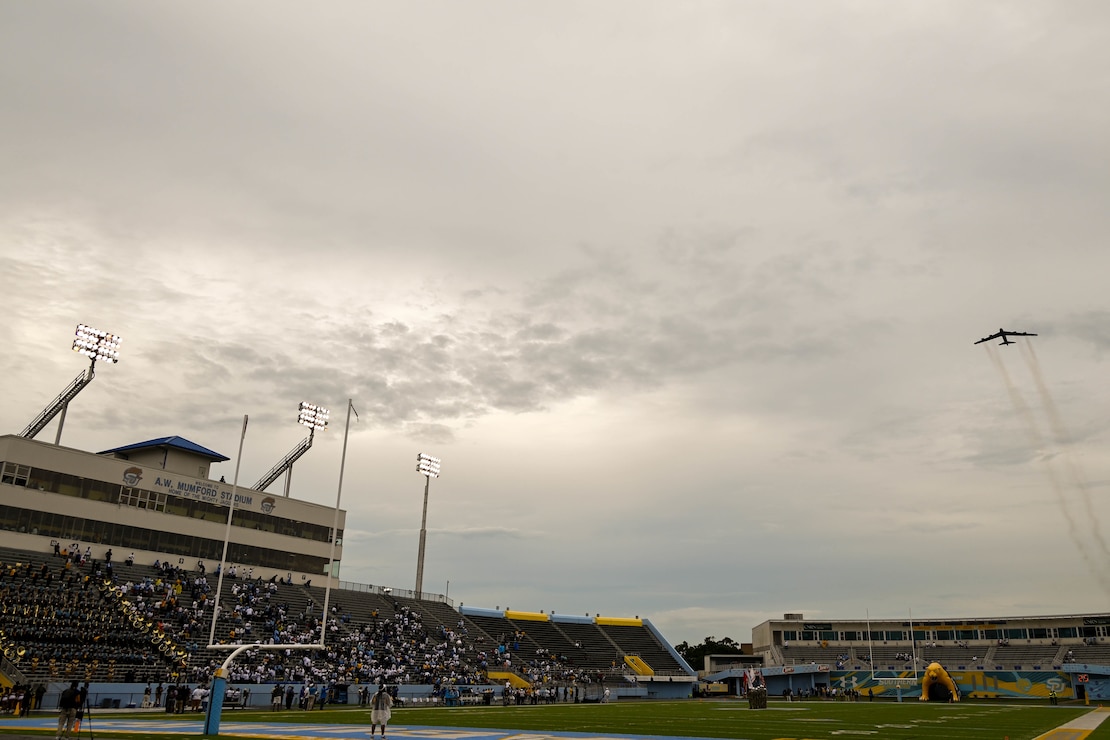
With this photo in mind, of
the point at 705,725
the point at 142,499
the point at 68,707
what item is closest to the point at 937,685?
the point at 705,725

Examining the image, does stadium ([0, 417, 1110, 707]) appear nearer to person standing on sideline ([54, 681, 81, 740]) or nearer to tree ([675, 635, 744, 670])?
person standing on sideline ([54, 681, 81, 740])

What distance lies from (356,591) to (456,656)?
12916mm

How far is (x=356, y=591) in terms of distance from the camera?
7362cm

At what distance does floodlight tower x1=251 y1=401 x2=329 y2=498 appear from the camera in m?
71.2

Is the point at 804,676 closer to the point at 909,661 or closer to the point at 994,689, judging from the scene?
the point at 909,661

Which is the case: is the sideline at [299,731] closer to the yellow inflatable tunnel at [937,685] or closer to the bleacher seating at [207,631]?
the bleacher seating at [207,631]

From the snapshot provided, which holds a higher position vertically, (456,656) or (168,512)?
(168,512)

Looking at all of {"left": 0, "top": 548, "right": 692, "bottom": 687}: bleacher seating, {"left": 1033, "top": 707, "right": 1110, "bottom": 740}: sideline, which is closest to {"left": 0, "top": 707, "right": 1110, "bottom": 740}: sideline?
{"left": 1033, "top": 707, "right": 1110, "bottom": 740}: sideline

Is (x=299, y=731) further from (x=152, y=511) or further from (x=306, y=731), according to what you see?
(x=152, y=511)

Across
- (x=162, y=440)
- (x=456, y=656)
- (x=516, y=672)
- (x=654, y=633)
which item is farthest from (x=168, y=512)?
(x=654, y=633)

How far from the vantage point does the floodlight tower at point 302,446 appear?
71250 millimetres

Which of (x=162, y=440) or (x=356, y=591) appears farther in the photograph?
(x=356, y=591)

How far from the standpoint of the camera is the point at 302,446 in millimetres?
75062

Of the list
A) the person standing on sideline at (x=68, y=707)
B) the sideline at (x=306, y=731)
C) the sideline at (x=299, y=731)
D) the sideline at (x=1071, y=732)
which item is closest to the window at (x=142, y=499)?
the sideline at (x=306, y=731)
